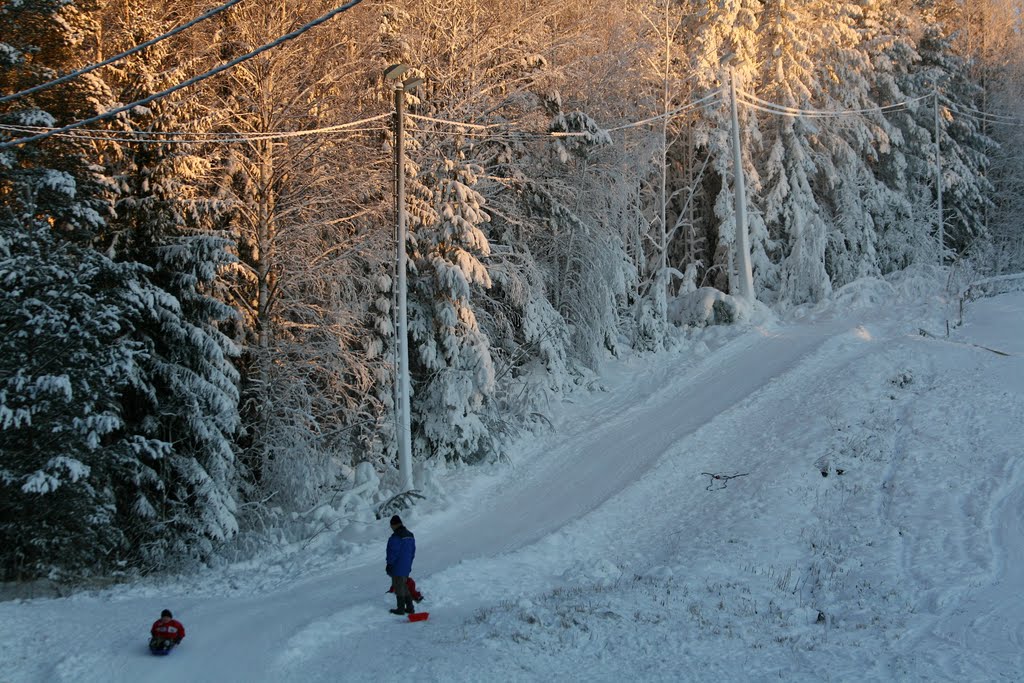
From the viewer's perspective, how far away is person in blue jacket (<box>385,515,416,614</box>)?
10.7 m

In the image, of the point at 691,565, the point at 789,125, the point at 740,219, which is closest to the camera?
the point at 691,565

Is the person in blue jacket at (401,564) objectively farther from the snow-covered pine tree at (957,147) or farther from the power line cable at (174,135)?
the snow-covered pine tree at (957,147)

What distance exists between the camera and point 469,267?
18.7 meters

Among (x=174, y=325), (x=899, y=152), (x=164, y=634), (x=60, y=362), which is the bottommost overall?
(x=164, y=634)

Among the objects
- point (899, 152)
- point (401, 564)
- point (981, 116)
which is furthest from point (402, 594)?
point (981, 116)

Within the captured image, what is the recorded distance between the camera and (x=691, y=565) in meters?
12.2

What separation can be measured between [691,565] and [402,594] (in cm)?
436

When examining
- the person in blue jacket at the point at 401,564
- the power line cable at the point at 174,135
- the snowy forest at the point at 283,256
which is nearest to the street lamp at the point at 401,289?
the snowy forest at the point at 283,256

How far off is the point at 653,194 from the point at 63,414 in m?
24.8

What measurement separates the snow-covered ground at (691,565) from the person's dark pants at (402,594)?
0.78ft

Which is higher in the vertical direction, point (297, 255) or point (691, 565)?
point (297, 255)

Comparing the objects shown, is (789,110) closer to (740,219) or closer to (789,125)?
(789,125)

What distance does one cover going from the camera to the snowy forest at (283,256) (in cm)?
1371

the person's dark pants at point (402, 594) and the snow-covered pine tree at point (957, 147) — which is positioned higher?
the snow-covered pine tree at point (957, 147)
